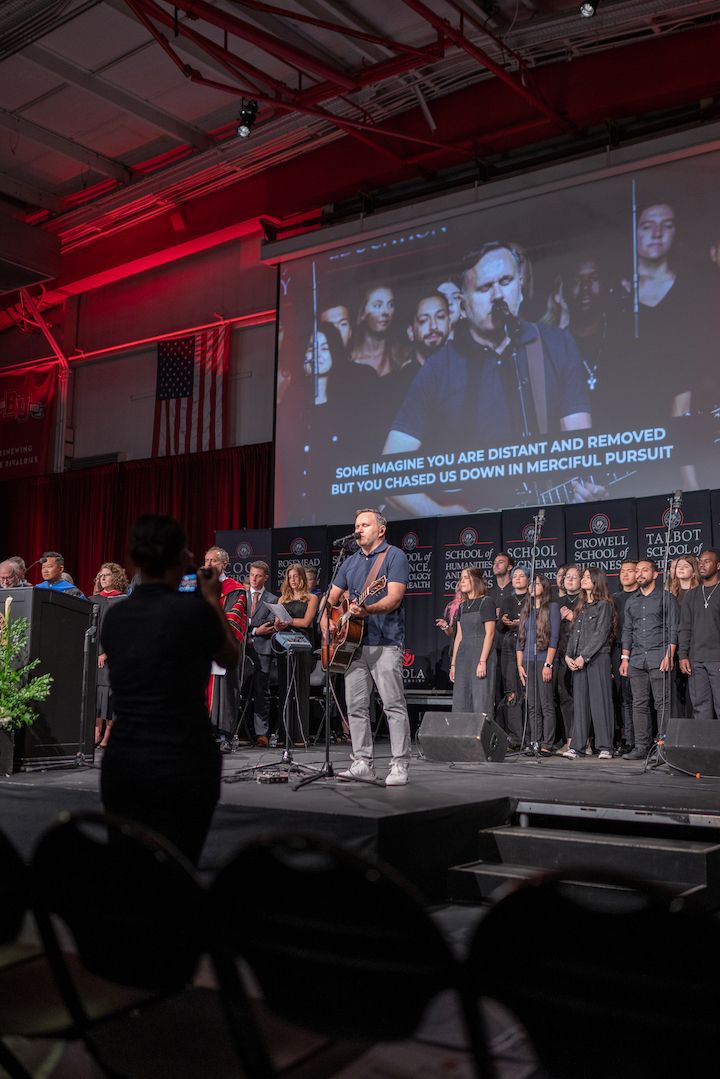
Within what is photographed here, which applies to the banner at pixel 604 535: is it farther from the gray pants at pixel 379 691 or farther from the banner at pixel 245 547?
the gray pants at pixel 379 691

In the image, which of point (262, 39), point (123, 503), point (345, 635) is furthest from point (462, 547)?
point (123, 503)

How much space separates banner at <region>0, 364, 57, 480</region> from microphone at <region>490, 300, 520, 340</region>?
861 cm

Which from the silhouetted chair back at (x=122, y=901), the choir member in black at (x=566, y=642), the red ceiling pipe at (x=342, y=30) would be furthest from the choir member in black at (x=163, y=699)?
the red ceiling pipe at (x=342, y=30)

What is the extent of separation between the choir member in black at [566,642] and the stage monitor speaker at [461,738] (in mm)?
1757

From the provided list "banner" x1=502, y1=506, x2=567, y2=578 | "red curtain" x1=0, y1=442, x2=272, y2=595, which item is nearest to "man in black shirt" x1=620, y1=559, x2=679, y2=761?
"banner" x1=502, y1=506, x2=567, y2=578

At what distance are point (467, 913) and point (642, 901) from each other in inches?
119

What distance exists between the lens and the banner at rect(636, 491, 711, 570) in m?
8.77

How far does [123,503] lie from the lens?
15.2m

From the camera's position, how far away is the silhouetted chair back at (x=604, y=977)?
134 centimetres

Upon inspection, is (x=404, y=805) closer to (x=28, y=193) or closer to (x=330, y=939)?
(x=330, y=939)

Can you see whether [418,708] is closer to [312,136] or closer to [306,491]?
[306,491]

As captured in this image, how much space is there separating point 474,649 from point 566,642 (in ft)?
3.14

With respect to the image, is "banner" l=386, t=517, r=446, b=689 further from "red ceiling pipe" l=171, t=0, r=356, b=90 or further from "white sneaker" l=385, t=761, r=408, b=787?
"white sneaker" l=385, t=761, r=408, b=787

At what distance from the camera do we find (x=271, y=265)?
13328mm
